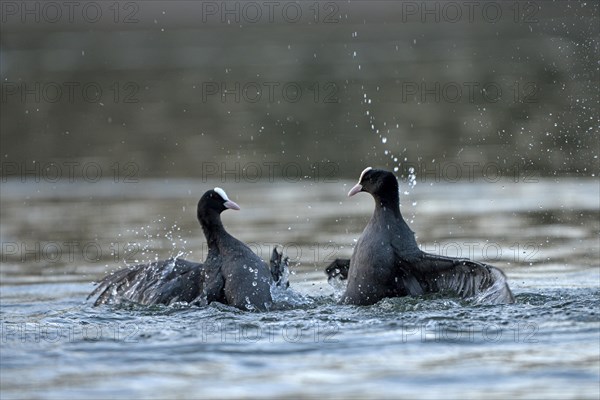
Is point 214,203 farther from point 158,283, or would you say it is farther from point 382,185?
point 382,185

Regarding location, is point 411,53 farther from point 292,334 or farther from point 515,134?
point 292,334

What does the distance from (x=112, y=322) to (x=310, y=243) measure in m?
3.92

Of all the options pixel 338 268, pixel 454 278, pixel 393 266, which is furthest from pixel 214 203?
pixel 454 278

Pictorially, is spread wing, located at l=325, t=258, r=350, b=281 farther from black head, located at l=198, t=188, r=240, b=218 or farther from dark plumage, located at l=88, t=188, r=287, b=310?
black head, located at l=198, t=188, r=240, b=218

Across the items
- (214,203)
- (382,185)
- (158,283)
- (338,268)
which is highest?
(382,185)

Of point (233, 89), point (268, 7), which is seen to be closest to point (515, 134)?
point (233, 89)

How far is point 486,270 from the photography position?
8961mm

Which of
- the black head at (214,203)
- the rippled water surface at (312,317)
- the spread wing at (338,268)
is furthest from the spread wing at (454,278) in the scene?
the black head at (214,203)

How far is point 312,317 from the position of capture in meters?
9.02

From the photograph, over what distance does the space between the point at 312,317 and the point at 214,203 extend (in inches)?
69.6

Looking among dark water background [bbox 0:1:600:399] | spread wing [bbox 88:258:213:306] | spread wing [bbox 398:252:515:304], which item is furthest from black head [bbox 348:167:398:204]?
spread wing [bbox 88:258:213:306]

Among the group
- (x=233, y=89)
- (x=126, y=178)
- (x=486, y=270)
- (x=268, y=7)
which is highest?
(x=268, y=7)

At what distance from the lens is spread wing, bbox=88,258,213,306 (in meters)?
9.94

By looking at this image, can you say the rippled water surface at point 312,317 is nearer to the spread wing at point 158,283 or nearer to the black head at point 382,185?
the spread wing at point 158,283
